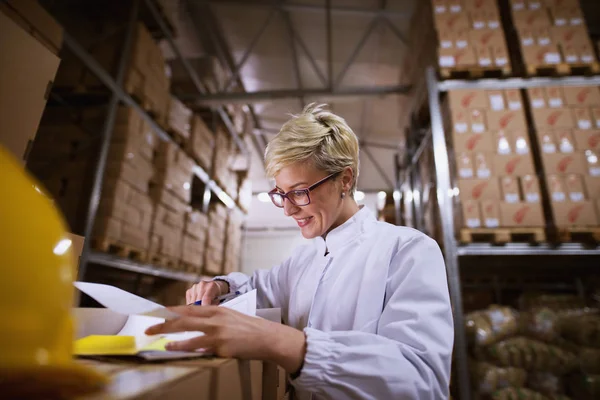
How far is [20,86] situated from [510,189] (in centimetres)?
356

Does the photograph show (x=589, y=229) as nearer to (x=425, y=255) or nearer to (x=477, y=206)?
(x=477, y=206)

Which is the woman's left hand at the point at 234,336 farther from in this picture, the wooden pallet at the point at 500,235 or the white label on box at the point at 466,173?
the white label on box at the point at 466,173

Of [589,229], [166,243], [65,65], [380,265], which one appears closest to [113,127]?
[65,65]

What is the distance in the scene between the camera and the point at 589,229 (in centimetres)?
296

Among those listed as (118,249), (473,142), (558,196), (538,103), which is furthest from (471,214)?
(118,249)

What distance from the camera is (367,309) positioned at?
1.17m

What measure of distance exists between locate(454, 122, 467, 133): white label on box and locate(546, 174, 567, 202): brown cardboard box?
0.86 m

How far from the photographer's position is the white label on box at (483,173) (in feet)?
10.4

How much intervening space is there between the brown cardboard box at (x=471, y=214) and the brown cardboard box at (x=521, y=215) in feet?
0.70

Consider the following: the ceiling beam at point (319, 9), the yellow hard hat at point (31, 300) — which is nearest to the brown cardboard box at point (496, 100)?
the ceiling beam at point (319, 9)

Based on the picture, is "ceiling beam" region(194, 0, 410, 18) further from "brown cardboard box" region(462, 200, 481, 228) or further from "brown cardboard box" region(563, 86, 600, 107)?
"brown cardboard box" region(462, 200, 481, 228)

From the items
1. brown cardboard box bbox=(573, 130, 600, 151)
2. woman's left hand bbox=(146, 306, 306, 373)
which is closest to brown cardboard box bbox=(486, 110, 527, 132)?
brown cardboard box bbox=(573, 130, 600, 151)

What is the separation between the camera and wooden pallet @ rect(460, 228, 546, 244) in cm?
299

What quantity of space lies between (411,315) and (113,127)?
3929 mm
